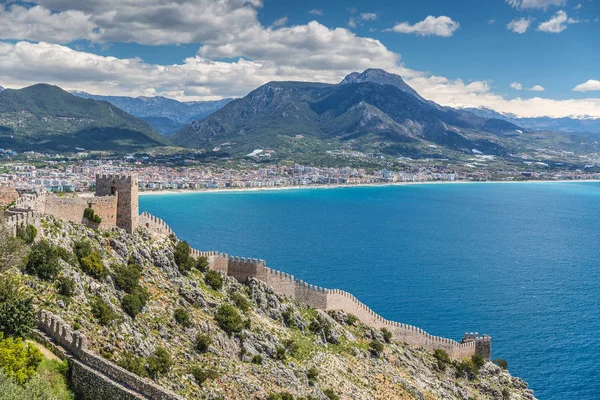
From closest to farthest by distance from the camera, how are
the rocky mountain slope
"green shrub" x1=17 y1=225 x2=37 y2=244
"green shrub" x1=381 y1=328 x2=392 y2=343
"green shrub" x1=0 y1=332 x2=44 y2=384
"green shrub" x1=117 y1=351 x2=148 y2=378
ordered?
"green shrub" x1=0 y1=332 x2=44 y2=384 < "green shrub" x1=117 y1=351 x2=148 y2=378 < the rocky mountain slope < "green shrub" x1=17 y1=225 x2=37 y2=244 < "green shrub" x1=381 y1=328 x2=392 y2=343

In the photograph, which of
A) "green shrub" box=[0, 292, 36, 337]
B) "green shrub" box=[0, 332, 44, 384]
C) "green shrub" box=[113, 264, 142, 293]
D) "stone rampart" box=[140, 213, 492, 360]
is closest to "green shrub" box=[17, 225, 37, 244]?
"green shrub" box=[113, 264, 142, 293]

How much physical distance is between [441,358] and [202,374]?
25.4 m

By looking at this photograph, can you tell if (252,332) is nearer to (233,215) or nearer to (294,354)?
(294,354)

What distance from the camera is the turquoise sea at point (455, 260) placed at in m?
60.8

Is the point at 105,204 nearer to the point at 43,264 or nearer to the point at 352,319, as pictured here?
the point at 43,264

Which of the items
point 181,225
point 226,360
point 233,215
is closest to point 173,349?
point 226,360

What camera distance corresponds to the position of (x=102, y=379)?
71.3 ft

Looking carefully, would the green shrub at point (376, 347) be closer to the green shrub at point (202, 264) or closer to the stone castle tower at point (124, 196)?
the green shrub at point (202, 264)

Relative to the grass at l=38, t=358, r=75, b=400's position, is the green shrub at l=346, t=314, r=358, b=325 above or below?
below

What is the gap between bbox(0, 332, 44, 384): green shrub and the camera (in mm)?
19953

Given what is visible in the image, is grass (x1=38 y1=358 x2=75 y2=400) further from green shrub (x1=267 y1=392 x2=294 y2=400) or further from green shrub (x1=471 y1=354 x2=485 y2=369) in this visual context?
green shrub (x1=471 y1=354 x2=485 y2=369)

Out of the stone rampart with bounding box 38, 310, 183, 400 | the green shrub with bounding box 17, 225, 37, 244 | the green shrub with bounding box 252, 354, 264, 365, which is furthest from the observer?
the green shrub with bounding box 252, 354, 264, 365

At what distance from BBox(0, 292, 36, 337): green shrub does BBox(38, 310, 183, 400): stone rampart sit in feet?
4.52

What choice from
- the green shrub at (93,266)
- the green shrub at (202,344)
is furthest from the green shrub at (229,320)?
the green shrub at (93,266)
